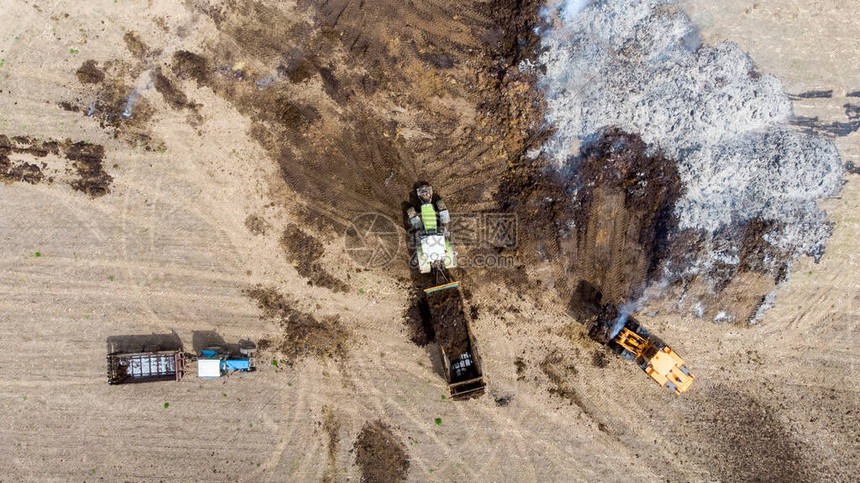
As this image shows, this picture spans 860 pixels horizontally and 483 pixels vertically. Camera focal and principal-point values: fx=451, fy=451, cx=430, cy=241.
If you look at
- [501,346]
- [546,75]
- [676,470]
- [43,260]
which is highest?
[546,75]

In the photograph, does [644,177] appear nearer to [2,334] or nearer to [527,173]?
[527,173]

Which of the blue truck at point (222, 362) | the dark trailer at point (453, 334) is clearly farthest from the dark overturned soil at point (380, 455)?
the blue truck at point (222, 362)

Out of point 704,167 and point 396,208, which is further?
point 396,208

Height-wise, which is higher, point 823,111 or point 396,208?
point 823,111

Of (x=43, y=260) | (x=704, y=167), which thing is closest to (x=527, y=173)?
(x=704, y=167)

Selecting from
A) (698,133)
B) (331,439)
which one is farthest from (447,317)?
(698,133)

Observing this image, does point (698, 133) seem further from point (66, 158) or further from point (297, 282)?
point (66, 158)
